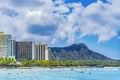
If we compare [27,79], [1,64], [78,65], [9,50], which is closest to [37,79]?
[27,79]

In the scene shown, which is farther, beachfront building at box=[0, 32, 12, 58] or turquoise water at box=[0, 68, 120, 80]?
beachfront building at box=[0, 32, 12, 58]

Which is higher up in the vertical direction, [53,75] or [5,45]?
[5,45]

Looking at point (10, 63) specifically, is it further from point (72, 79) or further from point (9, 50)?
point (72, 79)

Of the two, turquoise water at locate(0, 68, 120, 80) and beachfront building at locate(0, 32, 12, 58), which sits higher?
beachfront building at locate(0, 32, 12, 58)

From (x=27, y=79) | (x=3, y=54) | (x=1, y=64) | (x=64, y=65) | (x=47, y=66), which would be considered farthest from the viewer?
(x=3, y=54)

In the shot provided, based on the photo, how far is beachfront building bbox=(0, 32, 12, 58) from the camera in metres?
188

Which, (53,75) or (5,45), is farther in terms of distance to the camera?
(5,45)

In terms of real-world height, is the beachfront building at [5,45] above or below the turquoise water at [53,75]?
above

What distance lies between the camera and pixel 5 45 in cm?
19175

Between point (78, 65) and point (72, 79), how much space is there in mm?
102326

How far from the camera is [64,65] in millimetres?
171375

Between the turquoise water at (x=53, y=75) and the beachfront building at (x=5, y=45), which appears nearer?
the turquoise water at (x=53, y=75)

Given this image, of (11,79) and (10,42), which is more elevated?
(10,42)

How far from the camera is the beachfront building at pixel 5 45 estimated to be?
7407 inches
